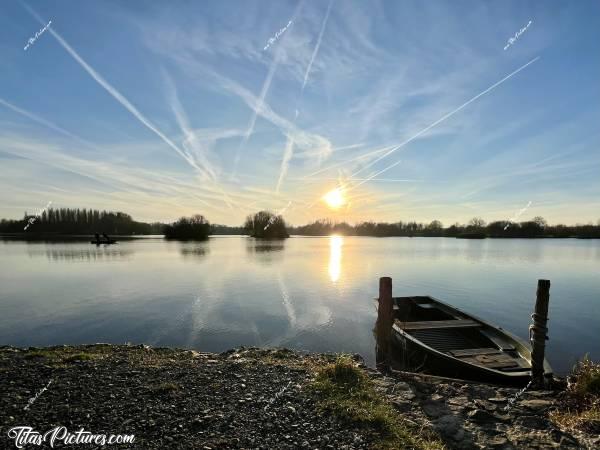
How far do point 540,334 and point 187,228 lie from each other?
504 feet

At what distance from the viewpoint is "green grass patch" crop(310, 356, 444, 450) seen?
6016 mm

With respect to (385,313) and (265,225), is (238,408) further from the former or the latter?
(265,225)

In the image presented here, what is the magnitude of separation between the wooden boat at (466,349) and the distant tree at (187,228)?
14544 centimetres

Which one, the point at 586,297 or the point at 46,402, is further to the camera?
the point at 586,297

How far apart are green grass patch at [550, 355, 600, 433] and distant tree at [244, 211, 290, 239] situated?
147 meters

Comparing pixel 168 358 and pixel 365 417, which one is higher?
pixel 365 417

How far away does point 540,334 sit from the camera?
984 centimetres

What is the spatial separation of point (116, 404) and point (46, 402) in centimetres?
165

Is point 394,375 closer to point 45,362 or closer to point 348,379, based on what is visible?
point 348,379

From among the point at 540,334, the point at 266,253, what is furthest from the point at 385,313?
the point at 266,253

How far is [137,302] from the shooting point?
25.3 metres

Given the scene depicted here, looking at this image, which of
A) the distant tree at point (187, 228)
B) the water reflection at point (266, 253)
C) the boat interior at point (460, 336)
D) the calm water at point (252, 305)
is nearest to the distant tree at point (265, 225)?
the distant tree at point (187, 228)

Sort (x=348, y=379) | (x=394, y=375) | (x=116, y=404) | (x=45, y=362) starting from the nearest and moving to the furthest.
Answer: (x=116, y=404) → (x=348, y=379) → (x=394, y=375) → (x=45, y=362)

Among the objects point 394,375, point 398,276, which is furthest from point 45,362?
point 398,276
